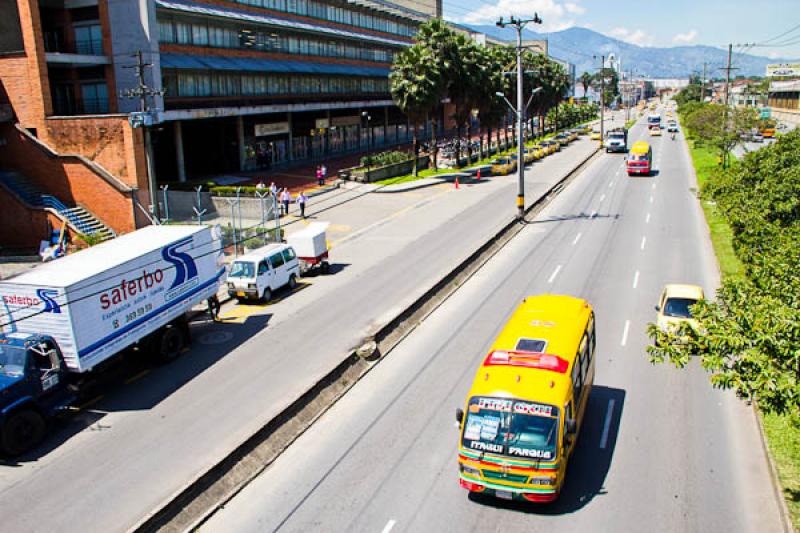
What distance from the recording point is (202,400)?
19.6 m

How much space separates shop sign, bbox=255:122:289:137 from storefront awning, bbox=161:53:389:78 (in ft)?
17.4

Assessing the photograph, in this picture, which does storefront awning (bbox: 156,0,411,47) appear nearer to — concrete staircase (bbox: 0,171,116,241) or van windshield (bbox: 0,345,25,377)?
concrete staircase (bbox: 0,171,116,241)

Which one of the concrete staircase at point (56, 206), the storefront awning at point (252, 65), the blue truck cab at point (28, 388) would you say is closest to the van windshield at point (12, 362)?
the blue truck cab at point (28, 388)

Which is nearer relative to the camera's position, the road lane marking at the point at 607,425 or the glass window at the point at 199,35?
the road lane marking at the point at 607,425

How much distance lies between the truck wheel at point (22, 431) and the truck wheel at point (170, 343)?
16.2ft

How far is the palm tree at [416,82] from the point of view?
195ft

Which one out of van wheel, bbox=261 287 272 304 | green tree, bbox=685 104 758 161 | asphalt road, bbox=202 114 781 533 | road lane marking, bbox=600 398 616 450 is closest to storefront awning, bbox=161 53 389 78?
van wheel, bbox=261 287 272 304

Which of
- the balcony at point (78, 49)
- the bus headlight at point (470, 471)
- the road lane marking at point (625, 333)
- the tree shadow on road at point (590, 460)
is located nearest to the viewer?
the bus headlight at point (470, 471)

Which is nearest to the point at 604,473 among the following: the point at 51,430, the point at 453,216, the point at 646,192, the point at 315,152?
the point at 51,430

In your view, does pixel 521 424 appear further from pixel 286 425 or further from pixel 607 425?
pixel 286 425

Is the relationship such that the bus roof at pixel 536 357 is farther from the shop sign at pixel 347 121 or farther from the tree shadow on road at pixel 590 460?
the shop sign at pixel 347 121

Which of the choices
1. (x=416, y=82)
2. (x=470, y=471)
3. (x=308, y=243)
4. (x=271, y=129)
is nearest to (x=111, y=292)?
(x=470, y=471)

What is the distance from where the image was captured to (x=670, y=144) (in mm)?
99375

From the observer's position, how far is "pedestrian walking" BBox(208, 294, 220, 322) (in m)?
25.9
